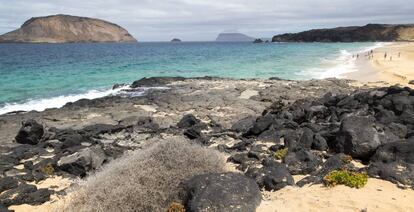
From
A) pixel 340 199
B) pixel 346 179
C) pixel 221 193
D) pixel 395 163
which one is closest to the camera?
pixel 221 193

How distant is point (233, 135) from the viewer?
1548 cm

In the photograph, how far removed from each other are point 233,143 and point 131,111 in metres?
8.19

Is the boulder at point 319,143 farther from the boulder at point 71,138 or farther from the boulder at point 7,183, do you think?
the boulder at point 7,183

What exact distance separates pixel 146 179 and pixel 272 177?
118 inches

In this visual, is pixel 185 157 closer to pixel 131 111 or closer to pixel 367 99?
pixel 367 99

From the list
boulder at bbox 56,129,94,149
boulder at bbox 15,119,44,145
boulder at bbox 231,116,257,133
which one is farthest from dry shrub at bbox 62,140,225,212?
boulder at bbox 15,119,44,145

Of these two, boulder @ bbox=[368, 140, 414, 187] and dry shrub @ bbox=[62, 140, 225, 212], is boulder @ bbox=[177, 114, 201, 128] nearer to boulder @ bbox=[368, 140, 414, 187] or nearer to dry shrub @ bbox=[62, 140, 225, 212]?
dry shrub @ bbox=[62, 140, 225, 212]

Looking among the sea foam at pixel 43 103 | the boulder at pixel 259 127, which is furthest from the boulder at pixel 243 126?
the sea foam at pixel 43 103

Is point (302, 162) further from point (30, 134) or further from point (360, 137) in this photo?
point (30, 134)

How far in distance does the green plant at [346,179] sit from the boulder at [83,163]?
592 centimetres

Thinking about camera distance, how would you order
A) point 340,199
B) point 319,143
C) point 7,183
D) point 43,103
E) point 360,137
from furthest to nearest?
1. point 43,103
2. point 319,143
3. point 360,137
4. point 7,183
5. point 340,199

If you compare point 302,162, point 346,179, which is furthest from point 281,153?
point 346,179

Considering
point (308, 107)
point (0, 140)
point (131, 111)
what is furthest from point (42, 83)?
point (308, 107)

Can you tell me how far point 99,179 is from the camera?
8688 millimetres
